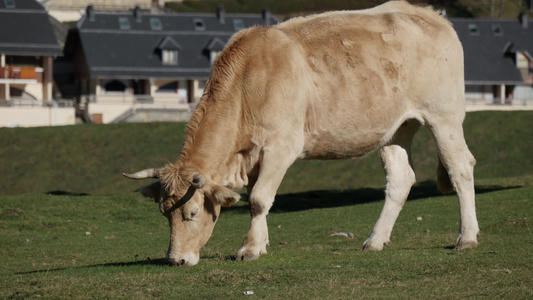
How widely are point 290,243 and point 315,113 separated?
4.98 metres

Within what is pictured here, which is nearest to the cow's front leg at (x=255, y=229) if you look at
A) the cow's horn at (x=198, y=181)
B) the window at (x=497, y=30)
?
the cow's horn at (x=198, y=181)

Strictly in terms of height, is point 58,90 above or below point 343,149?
below

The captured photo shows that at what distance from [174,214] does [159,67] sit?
8338cm

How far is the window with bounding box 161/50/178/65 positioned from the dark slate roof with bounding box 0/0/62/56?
1062cm

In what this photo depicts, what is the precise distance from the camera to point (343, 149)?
550 inches

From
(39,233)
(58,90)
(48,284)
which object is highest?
(48,284)

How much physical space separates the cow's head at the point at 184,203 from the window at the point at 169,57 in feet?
275

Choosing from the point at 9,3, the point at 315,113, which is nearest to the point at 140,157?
the point at 315,113

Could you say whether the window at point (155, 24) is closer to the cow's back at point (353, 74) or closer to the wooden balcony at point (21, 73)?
the wooden balcony at point (21, 73)

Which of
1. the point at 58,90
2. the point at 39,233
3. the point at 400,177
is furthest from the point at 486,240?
the point at 58,90

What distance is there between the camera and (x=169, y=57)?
3780 inches

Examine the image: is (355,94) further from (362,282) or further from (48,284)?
(48,284)

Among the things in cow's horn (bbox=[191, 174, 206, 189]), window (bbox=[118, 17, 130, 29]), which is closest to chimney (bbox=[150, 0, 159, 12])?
window (bbox=[118, 17, 130, 29])

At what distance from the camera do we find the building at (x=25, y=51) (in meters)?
89.5
